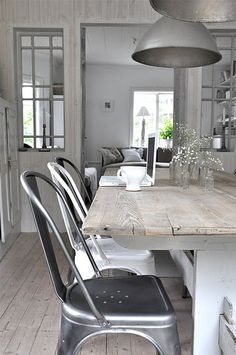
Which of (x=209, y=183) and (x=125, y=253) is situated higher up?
(x=209, y=183)

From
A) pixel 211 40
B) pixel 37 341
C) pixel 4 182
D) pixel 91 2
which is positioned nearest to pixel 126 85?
pixel 91 2

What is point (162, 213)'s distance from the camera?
1.12m

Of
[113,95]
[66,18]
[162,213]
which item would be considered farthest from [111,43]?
[162,213]

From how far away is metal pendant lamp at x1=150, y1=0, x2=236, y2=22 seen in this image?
53.8 inches

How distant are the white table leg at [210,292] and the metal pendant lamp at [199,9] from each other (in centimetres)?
94

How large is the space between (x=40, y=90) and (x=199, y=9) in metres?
3.02

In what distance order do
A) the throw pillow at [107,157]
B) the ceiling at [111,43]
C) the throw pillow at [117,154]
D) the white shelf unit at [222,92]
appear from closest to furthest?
the white shelf unit at [222,92]
the ceiling at [111,43]
the throw pillow at [107,157]
the throw pillow at [117,154]

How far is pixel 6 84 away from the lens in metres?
3.65

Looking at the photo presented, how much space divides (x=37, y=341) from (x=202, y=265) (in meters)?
0.98

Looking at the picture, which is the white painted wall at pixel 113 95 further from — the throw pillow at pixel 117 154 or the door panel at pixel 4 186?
the door panel at pixel 4 186

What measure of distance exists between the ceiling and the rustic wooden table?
341cm

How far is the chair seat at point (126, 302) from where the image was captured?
1.02m

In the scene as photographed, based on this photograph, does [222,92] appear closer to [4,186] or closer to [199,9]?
[4,186]

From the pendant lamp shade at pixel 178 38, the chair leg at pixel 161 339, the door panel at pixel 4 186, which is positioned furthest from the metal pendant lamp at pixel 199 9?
the door panel at pixel 4 186
